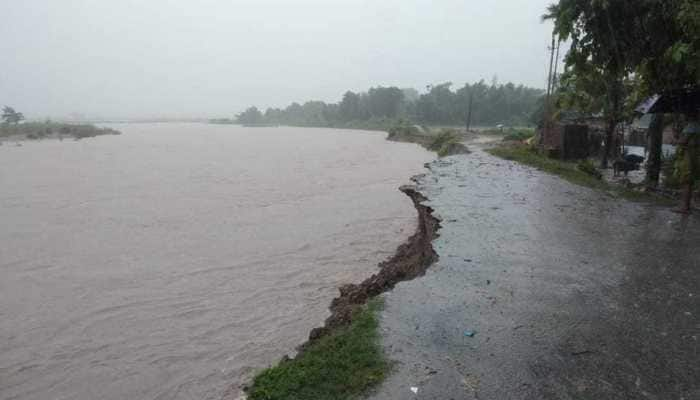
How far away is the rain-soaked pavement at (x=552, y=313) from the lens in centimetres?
329

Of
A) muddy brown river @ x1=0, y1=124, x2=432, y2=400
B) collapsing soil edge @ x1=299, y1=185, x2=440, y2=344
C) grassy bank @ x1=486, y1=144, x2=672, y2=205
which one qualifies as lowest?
muddy brown river @ x1=0, y1=124, x2=432, y2=400

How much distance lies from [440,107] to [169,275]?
3093 inches

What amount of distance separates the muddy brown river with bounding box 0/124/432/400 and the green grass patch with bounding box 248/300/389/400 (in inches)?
57.3

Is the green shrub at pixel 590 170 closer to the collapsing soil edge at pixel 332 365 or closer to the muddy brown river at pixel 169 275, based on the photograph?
the muddy brown river at pixel 169 275

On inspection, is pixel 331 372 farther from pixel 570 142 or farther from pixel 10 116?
pixel 10 116

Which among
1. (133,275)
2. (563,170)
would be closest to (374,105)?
(563,170)

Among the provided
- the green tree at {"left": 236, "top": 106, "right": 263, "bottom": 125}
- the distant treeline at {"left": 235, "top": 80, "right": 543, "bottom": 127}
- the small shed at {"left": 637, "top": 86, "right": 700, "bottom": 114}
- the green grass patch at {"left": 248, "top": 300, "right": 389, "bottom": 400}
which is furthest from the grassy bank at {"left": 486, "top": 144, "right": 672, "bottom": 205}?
the green tree at {"left": 236, "top": 106, "right": 263, "bottom": 125}

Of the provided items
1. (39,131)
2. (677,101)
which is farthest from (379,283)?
(39,131)

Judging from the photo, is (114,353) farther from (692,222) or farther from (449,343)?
(692,222)

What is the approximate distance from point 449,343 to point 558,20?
10.0 m

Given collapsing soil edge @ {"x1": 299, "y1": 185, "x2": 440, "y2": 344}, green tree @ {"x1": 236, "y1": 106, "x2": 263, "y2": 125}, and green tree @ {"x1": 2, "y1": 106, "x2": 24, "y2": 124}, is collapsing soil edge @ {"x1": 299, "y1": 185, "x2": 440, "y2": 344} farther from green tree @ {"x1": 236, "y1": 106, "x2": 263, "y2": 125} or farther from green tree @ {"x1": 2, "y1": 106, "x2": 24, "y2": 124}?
green tree @ {"x1": 236, "y1": 106, "x2": 263, "y2": 125}

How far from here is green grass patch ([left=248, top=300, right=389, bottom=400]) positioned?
3.31 metres

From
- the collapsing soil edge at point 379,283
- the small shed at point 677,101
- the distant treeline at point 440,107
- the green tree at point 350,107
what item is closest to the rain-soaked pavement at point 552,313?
the collapsing soil edge at point 379,283

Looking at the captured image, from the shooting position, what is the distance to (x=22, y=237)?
36.9ft
